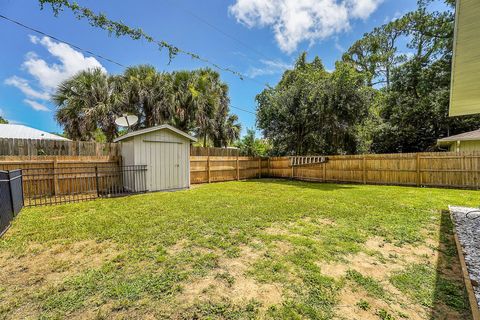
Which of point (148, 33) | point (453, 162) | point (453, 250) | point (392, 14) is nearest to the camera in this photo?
point (453, 250)

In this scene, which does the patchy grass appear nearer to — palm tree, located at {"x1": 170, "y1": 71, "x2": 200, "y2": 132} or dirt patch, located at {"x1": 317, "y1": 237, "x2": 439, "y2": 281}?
dirt patch, located at {"x1": 317, "y1": 237, "x2": 439, "y2": 281}

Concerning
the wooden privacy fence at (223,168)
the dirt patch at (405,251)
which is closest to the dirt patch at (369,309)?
the dirt patch at (405,251)

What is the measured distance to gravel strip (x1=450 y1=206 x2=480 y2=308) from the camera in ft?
8.14

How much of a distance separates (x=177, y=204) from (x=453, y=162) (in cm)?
1080

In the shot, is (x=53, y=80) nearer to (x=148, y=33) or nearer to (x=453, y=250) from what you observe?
(x=148, y=33)

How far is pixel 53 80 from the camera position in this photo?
10.9 m

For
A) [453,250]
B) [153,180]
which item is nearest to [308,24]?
[153,180]

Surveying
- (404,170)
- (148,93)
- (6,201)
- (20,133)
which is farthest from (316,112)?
(20,133)

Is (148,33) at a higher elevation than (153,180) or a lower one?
higher

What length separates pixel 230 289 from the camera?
2.27 metres

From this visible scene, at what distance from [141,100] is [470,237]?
13.3 m

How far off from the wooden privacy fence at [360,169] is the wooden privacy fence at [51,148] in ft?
12.7

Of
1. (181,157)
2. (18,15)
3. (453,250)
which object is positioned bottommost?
(453,250)

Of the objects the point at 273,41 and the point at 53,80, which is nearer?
the point at 53,80
